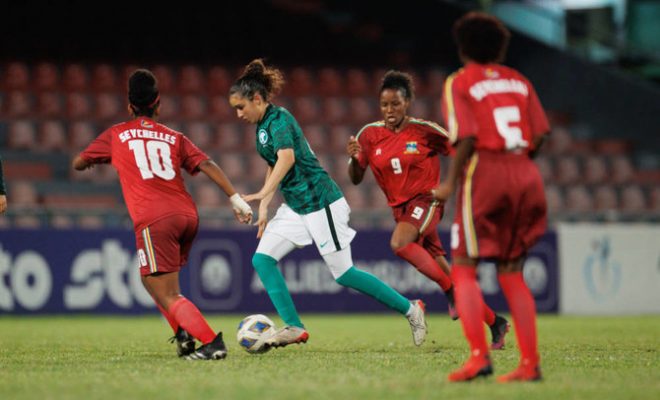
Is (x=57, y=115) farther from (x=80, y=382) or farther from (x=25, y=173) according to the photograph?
(x=80, y=382)

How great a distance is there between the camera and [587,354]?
7.27 meters

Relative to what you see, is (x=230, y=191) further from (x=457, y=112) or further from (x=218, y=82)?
(x=218, y=82)

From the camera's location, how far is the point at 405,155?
8.28m

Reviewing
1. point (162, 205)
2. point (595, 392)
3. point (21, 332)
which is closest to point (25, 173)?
point (21, 332)

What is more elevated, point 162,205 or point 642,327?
point 162,205

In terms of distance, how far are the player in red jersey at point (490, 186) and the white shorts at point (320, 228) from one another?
2.11 m

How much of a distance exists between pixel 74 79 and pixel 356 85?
509 centimetres

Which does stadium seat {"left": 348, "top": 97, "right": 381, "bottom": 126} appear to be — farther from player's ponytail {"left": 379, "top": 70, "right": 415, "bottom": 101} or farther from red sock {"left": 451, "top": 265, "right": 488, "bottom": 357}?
red sock {"left": 451, "top": 265, "right": 488, "bottom": 357}

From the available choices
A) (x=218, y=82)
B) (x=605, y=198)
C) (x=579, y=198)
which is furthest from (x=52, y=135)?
(x=605, y=198)

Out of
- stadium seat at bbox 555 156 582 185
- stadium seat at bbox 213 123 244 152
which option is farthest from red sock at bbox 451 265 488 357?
stadium seat at bbox 555 156 582 185

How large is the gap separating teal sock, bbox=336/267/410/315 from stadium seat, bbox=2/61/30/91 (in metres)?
11.2

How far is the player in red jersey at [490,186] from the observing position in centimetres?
532

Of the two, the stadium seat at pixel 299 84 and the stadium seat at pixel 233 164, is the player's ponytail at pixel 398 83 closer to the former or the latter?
the stadium seat at pixel 233 164

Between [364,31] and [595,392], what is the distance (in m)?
16.8
